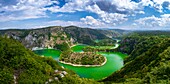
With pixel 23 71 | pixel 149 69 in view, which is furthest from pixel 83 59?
pixel 23 71

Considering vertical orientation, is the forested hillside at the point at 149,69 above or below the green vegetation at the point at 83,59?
above

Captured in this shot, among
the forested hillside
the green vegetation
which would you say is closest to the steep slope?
the forested hillside

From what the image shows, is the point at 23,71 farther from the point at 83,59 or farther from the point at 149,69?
the point at 83,59

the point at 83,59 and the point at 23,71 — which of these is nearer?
the point at 23,71

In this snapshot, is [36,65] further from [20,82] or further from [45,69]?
[20,82]

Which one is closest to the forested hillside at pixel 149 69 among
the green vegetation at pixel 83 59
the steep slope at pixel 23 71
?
the steep slope at pixel 23 71

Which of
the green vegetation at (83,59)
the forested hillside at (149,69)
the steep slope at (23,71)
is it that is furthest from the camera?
the green vegetation at (83,59)

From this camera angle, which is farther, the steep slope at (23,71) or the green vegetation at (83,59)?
Answer: the green vegetation at (83,59)

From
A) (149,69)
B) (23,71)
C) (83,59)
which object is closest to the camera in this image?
(23,71)

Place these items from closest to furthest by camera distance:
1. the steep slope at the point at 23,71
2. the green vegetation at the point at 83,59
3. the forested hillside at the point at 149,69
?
the forested hillside at the point at 149,69 → the steep slope at the point at 23,71 → the green vegetation at the point at 83,59

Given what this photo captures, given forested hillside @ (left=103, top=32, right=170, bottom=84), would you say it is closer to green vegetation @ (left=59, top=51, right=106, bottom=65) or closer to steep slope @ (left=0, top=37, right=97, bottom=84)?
steep slope @ (left=0, top=37, right=97, bottom=84)

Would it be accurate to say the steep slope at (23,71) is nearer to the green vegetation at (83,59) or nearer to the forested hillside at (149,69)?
the forested hillside at (149,69)
